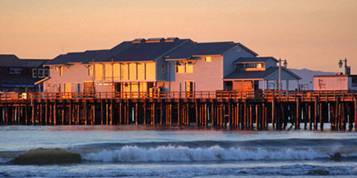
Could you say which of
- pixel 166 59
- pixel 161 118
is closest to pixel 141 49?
pixel 166 59

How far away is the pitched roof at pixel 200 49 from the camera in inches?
3438

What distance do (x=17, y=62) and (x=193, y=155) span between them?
6728 cm

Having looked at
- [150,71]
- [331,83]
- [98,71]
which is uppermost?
[98,71]

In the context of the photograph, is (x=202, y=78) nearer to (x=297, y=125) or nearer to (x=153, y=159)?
(x=297, y=125)

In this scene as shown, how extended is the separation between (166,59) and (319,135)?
82.4 feet

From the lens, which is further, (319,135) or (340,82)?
(340,82)

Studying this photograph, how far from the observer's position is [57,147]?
188 feet

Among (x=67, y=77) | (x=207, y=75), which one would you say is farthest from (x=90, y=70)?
(x=207, y=75)

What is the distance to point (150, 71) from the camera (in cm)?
8925

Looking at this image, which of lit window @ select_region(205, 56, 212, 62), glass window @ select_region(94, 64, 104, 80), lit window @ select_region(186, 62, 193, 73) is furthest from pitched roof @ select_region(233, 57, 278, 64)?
glass window @ select_region(94, 64, 104, 80)

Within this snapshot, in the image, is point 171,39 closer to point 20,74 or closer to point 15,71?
point 20,74

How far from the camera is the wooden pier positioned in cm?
7206

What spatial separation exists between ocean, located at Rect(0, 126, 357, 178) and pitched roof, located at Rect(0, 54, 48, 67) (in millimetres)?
45539

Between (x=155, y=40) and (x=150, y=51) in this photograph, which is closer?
(x=150, y=51)
